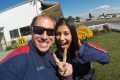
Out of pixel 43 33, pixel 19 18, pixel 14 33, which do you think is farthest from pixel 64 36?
pixel 14 33

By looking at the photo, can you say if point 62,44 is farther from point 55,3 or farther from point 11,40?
point 11,40

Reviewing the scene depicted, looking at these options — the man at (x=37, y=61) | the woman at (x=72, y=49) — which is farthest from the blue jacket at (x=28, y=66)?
the woman at (x=72, y=49)

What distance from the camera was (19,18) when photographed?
38.2 meters

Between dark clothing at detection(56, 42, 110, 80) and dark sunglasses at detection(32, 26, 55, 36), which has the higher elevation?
dark sunglasses at detection(32, 26, 55, 36)

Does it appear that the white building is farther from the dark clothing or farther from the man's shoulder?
the man's shoulder

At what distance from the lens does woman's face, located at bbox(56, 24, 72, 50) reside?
4378mm

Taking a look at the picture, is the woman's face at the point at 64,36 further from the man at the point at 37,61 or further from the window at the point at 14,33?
the window at the point at 14,33

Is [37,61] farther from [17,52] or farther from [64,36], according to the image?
[64,36]

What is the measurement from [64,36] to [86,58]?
618mm

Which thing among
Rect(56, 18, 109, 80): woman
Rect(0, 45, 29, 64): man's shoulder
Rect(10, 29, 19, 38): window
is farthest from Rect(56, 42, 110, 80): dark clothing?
Rect(10, 29, 19, 38): window

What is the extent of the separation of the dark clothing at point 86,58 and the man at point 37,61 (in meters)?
0.39

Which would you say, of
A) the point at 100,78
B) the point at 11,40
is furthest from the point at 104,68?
the point at 11,40

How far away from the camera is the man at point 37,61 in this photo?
3.12 m

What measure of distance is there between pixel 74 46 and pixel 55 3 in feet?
99.1
